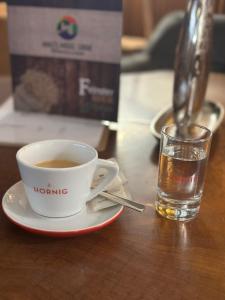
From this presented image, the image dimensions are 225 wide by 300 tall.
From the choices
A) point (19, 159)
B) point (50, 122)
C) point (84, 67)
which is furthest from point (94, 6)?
point (19, 159)

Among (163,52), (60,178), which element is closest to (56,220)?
(60,178)

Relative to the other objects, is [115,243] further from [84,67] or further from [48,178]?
[84,67]

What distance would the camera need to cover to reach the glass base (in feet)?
1.99

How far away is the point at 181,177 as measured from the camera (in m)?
0.62

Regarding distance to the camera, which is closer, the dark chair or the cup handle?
the cup handle

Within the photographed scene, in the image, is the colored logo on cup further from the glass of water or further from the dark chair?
the dark chair

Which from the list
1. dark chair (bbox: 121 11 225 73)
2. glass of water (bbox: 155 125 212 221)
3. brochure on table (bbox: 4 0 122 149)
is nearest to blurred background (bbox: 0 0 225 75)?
dark chair (bbox: 121 11 225 73)

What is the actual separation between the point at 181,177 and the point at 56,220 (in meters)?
0.20

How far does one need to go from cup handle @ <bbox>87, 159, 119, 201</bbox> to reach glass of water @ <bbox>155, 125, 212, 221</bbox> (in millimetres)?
84

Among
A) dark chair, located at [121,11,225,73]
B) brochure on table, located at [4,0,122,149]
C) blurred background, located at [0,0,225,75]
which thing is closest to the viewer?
brochure on table, located at [4,0,122,149]

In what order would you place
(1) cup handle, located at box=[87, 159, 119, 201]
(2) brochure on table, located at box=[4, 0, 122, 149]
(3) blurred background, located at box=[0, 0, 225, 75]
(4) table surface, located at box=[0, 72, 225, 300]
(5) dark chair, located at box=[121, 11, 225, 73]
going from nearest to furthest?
(4) table surface, located at box=[0, 72, 225, 300] < (1) cup handle, located at box=[87, 159, 119, 201] < (2) brochure on table, located at box=[4, 0, 122, 149] < (5) dark chair, located at box=[121, 11, 225, 73] < (3) blurred background, located at box=[0, 0, 225, 75]

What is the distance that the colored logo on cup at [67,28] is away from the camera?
0.92 meters

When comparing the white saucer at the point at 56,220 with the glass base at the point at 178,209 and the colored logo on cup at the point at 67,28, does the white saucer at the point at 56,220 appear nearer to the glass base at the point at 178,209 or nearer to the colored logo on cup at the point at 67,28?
the glass base at the point at 178,209

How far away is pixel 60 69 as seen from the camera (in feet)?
3.14
